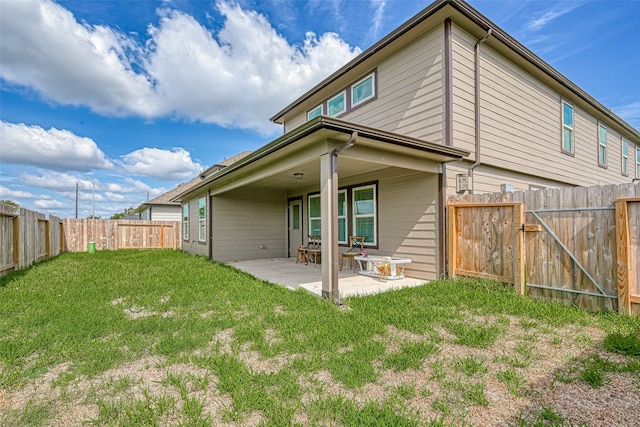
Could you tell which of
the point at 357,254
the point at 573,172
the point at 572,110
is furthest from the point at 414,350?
the point at 572,110

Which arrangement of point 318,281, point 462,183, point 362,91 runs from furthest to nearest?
1. point 362,91
2. point 318,281
3. point 462,183

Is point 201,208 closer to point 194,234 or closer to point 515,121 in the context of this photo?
point 194,234

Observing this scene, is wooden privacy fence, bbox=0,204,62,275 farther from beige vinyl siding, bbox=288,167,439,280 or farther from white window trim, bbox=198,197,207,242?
beige vinyl siding, bbox=288,167,439,280

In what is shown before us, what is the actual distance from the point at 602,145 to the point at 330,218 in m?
11.2

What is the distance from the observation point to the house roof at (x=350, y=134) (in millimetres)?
4020

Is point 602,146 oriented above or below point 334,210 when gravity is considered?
above

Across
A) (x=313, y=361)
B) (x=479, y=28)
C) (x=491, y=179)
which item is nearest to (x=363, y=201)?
(x=491, y=179)

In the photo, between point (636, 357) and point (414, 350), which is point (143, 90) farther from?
point (636, 357)

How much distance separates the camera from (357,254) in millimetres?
7301

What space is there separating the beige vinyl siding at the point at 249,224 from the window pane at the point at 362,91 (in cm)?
420

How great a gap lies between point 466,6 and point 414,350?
602 centimetres

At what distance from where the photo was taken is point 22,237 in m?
7.44

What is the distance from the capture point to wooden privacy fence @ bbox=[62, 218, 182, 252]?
13.4 m

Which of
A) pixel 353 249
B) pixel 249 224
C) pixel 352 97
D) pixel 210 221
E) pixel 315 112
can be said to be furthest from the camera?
pixel 249 224
